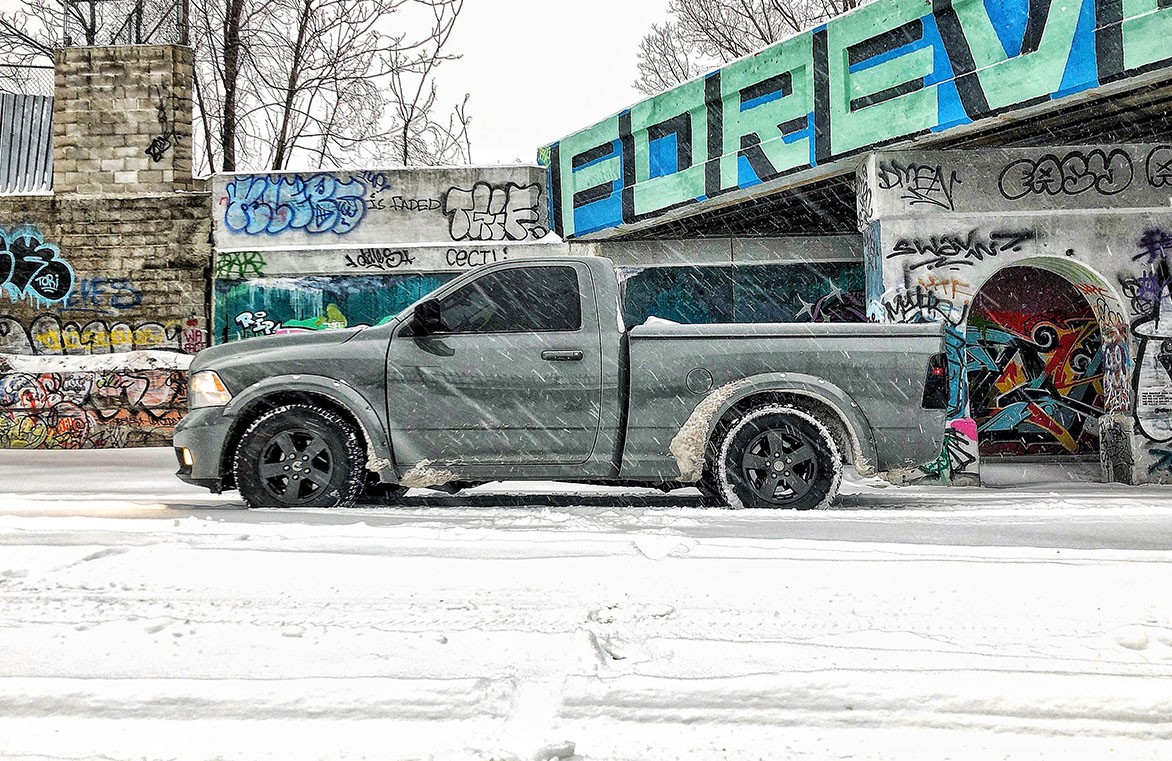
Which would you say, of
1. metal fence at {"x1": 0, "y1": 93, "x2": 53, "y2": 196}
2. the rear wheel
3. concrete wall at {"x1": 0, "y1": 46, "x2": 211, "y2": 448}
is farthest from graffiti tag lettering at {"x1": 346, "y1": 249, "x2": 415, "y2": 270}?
the rear wheel

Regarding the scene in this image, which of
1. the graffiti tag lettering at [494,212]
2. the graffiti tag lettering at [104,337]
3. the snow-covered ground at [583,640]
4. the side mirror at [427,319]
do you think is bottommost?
the snow-covered ground at [583,640]

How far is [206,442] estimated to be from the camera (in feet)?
20.8

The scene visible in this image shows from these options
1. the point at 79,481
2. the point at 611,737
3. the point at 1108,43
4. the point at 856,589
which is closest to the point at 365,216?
the point at 79,481

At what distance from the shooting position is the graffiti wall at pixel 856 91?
27.1 feet

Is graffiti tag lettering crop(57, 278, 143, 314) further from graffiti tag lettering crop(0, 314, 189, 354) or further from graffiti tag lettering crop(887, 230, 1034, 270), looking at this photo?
graffiti tag lettering crop(887, 230, 1034, 270)

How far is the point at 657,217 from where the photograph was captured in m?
12.7

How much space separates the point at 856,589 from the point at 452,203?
12.0 m

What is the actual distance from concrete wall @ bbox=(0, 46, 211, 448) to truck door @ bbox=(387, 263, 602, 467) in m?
9.89

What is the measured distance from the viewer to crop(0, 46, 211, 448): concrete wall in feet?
48.6

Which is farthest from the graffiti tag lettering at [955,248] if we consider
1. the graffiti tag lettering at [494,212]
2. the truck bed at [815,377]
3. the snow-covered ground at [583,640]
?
the graffiti tag lettering at [494,212]

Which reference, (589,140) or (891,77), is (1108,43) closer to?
(891,77)

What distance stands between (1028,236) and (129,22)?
2098 cm

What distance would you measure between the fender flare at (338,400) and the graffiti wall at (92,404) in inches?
367

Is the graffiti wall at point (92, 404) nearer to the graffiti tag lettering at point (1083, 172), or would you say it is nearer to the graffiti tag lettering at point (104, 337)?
the graffiti tag lettering at point (104, 337)
